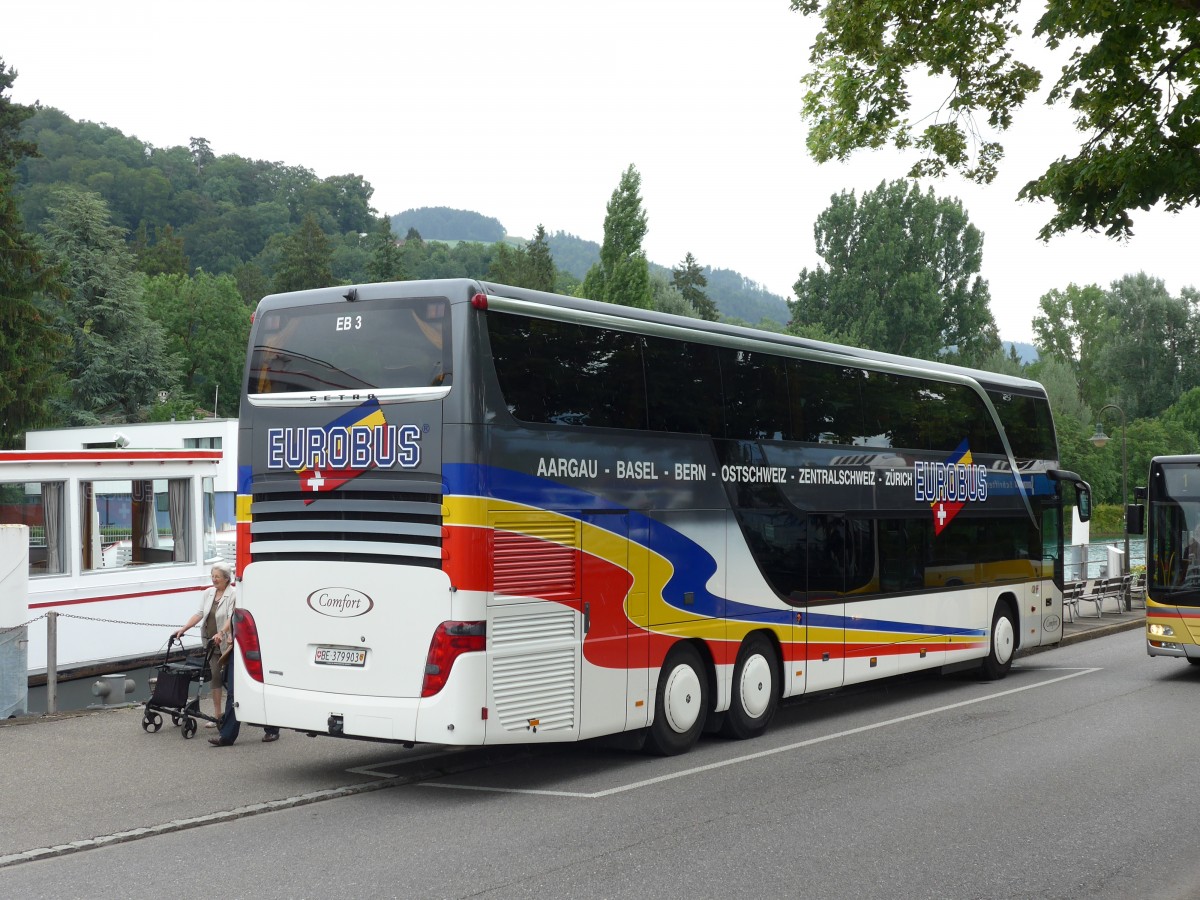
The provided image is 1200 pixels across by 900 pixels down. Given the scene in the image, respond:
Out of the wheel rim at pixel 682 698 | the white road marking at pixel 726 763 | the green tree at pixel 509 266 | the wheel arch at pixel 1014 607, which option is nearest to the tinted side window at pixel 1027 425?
the wheel arch at pixel 1014 607

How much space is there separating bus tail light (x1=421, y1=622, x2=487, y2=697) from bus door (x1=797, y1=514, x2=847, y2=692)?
4985 millimetres

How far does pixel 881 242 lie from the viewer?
273ft

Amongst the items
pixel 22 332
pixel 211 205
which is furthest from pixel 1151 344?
pixel 211 205

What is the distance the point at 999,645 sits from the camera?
59.9 feet

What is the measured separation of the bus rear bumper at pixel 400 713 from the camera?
32.3 ft

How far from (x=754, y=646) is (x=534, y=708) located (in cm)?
351

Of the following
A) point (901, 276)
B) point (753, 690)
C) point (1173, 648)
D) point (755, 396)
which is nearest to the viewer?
point (753, 690)

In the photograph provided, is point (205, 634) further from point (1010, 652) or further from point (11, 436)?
point (11, 436)

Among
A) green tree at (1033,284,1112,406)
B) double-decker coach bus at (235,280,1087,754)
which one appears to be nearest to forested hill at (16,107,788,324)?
green tree at (1033,284,1112,406)

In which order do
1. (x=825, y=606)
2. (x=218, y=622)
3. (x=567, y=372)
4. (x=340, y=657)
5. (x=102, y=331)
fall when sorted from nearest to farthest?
(x=340, y=657) → (x=567, y=372) → (x=218, y=622) → (x=825, y=606) → (x=102, y=331)

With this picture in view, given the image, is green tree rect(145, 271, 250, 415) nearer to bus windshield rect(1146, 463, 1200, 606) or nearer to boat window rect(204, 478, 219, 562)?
boat window rect(204, 478, 219, 562)

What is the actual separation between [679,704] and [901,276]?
73091 millimetres

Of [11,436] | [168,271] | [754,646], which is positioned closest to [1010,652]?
[754,646]

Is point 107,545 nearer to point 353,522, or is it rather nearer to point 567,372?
point 353,522
